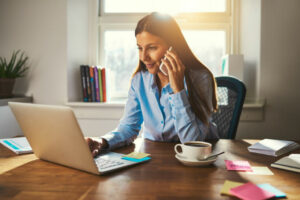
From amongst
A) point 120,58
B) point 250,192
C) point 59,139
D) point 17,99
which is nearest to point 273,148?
point 250,192

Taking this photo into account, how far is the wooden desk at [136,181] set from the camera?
0.70m

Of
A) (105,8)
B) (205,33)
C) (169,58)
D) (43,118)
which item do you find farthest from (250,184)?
(105,8)

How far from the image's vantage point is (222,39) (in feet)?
8.49

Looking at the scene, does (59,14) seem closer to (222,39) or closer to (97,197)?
(222,39)

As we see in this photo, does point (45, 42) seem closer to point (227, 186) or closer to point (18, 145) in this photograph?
point (18, 145)

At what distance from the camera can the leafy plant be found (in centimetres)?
228

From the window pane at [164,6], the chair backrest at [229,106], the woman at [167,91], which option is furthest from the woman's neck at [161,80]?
the window pane at [164,6]

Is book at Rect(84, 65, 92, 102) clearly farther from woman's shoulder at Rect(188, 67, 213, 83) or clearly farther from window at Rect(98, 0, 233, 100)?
woman's shoulder at Rect(188, 67, 213, 83)

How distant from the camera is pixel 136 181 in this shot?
79 cm

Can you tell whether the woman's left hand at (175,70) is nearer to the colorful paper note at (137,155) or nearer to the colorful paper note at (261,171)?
the colorful paper note at (137,155)

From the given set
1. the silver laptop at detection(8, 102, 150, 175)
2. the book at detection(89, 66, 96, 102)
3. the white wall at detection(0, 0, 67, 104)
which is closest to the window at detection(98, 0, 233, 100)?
the book at detection(89, 66, 96, 102)

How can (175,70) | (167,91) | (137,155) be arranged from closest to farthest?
(137,155)
(175,70)
(167,91)

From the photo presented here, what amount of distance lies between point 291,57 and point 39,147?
2064mm

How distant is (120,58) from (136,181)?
6.52 feet
